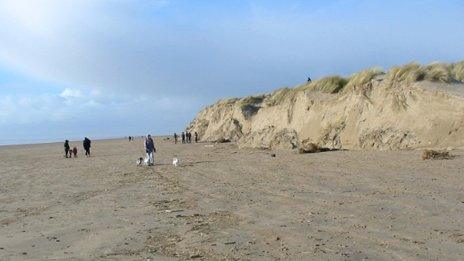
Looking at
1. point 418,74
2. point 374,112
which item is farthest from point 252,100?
point 418,74

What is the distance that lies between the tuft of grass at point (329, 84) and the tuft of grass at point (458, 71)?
18.8 ft

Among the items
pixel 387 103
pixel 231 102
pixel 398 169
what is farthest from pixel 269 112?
pixel 398 169

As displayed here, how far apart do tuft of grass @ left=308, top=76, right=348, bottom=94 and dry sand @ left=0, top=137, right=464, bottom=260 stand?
13414mm

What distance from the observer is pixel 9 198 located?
1459cm

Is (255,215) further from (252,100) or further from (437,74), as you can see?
(252,100)

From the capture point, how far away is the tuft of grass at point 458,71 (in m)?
27.9

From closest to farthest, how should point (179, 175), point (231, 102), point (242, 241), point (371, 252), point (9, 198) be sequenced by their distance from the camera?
point (371, 252)
point (242, 241)
point (9, 198)
point (179, 175)
point (231, 102)

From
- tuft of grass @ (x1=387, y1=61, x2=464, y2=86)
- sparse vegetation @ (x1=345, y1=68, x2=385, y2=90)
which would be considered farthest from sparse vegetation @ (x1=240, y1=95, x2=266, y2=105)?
tuft of grass @ (x1=387, y1=61, x2=464, y2=86)

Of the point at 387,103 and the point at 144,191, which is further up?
the point at 387,103

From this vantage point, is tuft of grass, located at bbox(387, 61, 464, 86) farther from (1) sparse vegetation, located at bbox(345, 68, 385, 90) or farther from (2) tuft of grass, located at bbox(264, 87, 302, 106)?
(2) tuft of grass, located at bbox(264, 87, 302, 106)

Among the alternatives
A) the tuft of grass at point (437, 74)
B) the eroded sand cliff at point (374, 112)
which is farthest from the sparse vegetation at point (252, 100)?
the tuft of grass at point (437, 74)

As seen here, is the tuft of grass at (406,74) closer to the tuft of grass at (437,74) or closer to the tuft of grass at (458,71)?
the tuft of grass at (437,74)

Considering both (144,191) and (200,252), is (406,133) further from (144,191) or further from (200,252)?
(200,252)

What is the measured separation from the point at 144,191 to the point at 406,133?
11944 mm
